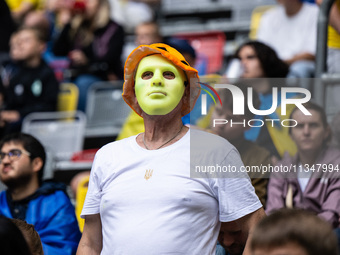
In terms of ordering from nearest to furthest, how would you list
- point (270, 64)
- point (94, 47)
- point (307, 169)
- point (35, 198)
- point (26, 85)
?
point (307, 169) → point (35, 198) → point (270, 64) → point (26, 85) → point (94, 47)

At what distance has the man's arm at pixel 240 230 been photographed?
9.20 ft

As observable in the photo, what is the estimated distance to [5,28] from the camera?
27.0 ft

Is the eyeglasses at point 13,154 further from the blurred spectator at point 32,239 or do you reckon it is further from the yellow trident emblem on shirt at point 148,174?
the yellow trident emblem on shirt at point 148,174

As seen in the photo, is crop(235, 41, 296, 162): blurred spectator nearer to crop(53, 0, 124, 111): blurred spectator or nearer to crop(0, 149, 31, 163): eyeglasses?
crop(0, 149, 31, 163): eyeglasses

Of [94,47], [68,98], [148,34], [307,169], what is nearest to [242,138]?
[307,169]

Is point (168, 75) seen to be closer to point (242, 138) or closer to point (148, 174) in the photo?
point (148, 174)

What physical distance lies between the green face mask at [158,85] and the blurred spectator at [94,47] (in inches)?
158

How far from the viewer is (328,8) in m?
4.58

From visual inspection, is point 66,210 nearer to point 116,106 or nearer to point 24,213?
point 24,213

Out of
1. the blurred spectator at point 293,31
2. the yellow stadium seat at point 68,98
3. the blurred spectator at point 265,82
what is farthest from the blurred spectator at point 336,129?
the yellow stadium seat at point 68,98

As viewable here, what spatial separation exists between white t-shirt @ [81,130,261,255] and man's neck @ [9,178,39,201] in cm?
144

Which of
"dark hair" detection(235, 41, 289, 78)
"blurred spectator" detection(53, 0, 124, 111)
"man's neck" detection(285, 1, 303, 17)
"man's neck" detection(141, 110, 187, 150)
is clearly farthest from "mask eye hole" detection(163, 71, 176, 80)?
"blurred spectator" detection(53, 0, 124, 111)

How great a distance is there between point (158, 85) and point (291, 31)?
367 centimetres

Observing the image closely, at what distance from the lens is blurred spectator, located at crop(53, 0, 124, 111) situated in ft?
23.4
